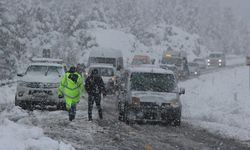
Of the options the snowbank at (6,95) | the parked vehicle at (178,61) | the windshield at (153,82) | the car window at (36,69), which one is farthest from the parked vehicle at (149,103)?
the parked vehicle at (178,61)

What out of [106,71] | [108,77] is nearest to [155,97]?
[108,77]

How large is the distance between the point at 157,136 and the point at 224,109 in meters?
8.52

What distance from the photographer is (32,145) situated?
371 inches

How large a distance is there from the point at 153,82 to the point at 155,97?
Result: 1.26m

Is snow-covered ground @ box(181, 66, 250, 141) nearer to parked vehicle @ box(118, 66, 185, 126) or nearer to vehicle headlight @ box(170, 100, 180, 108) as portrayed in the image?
vehicle headlight @ box(170, 100, 180, 108)

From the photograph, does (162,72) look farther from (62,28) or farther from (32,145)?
(62,28)

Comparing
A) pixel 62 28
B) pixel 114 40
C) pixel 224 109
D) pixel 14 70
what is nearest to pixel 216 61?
pixel 114 40

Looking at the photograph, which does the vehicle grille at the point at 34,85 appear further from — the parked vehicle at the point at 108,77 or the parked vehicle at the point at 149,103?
the parked vehicle at the point at 108,77

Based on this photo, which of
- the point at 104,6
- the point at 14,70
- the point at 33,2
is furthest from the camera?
the point at 104,6

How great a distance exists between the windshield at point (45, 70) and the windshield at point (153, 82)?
399 cm

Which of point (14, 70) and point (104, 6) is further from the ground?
point (104, 6)

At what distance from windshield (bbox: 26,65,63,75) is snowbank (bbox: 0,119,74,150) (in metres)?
9.21

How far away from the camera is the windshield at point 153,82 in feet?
57.3

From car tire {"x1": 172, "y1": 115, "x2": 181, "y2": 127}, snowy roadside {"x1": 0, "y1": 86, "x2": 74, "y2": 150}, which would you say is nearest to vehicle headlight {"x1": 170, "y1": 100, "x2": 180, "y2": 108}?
car tire {"x1": 172, "y1": 115, "x2": 181, "y2": 127}
